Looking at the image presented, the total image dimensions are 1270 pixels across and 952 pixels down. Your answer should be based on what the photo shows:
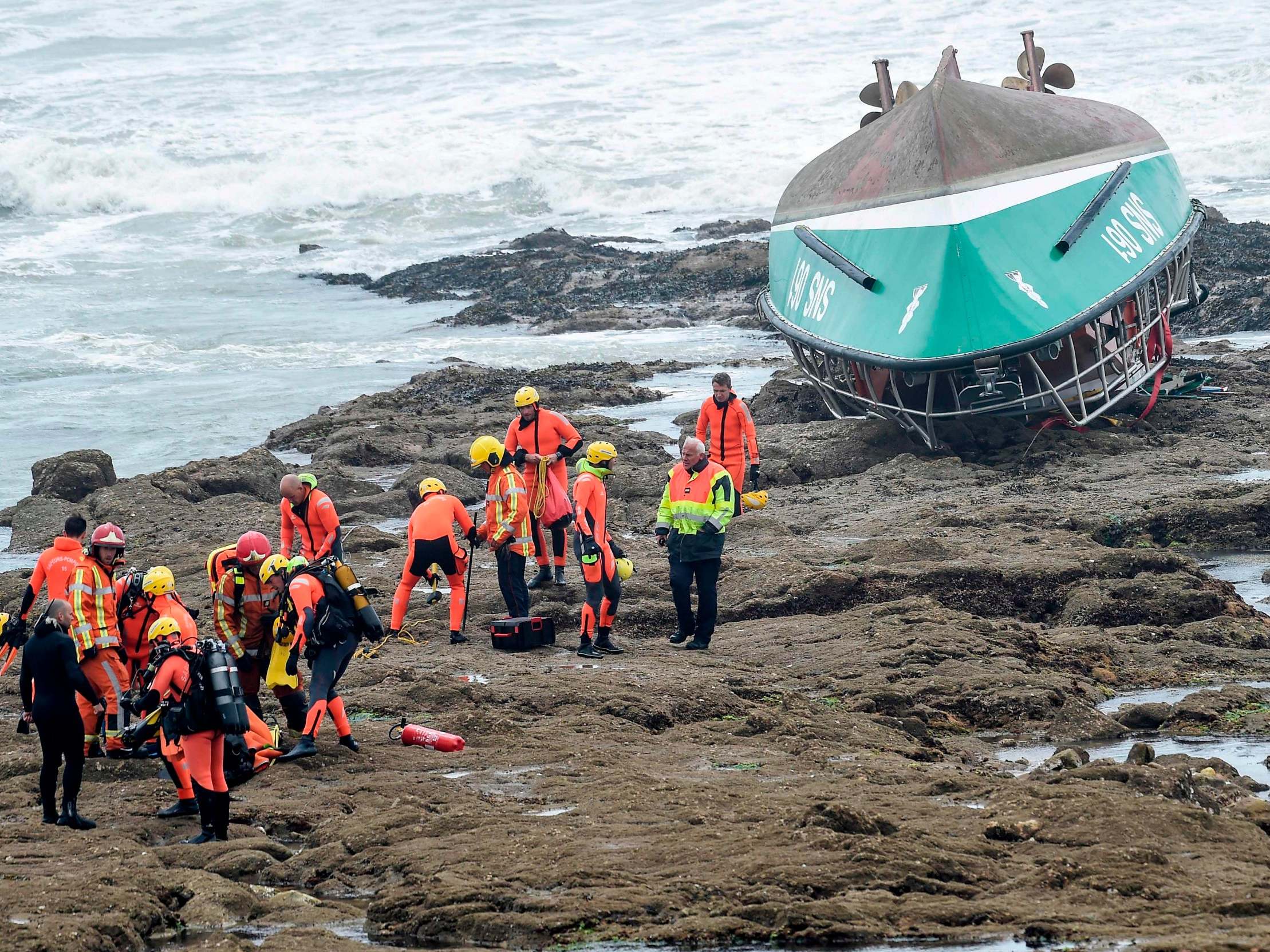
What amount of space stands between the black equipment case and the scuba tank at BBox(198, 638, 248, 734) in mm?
3853

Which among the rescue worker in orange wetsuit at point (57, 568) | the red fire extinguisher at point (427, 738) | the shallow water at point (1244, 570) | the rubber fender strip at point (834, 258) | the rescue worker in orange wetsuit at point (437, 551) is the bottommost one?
the shallow water at point (1244, 570)

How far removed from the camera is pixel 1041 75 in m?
23.7

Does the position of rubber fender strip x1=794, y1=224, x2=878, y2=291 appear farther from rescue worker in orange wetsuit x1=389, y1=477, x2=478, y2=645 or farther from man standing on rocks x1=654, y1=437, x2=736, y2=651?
rescue worker in orange wetsuit x1=389, y1=477, x2=478, y2=645

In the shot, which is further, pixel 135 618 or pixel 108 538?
pixel 135 618

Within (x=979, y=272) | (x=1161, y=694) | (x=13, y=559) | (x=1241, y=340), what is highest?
(x=979, y=272)

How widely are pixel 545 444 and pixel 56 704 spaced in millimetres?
5728

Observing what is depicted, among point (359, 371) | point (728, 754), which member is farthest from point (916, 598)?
point (359, 371)

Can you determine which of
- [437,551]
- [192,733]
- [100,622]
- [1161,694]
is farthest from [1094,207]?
[192,733]

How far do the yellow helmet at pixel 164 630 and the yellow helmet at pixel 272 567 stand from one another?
116 centimetres

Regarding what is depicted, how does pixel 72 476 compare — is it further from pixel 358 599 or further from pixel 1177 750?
pixel 1177 750

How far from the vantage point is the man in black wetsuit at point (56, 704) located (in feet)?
26.6

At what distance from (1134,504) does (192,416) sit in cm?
1743

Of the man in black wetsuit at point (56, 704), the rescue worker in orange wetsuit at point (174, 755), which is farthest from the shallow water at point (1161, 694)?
the man in black wetsuit at point (56, 704)

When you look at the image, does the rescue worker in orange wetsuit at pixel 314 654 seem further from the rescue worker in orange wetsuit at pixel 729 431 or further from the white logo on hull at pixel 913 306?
the white logo on hull at pixel 913 306
